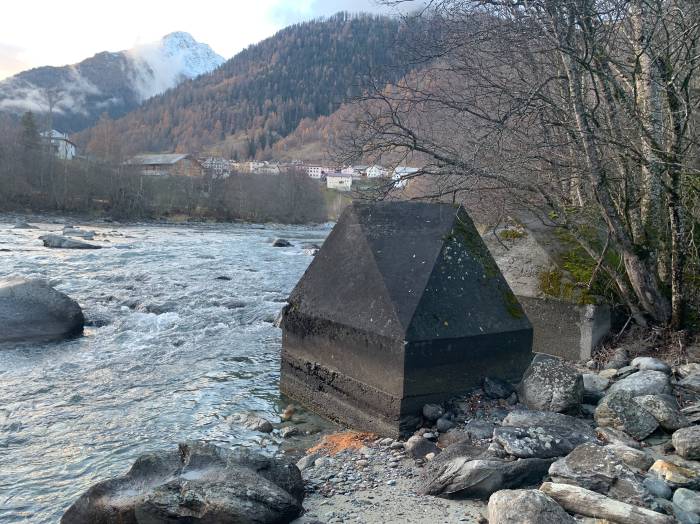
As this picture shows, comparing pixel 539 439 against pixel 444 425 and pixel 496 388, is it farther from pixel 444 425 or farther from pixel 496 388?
pixel 496 388

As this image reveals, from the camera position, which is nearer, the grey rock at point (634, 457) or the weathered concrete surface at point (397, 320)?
the grey rock at point (634, 457)

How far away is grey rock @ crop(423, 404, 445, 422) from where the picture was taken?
5.67m

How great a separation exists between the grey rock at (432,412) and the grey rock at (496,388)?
0.65 m

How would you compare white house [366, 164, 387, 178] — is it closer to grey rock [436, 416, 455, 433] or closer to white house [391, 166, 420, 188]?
white house [391, 166, 420, 188]

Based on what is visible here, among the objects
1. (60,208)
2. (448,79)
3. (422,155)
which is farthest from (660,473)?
(60,208)

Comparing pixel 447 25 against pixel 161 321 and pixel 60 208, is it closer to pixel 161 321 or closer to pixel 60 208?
pixel 161 321

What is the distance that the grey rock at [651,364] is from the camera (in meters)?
6.21

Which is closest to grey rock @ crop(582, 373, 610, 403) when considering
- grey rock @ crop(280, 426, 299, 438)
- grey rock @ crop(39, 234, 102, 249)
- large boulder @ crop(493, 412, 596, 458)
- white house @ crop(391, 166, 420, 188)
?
large boulder @ crop(493, 412, 596, 458)

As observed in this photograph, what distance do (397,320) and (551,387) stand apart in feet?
5.54

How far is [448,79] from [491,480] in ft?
22.0

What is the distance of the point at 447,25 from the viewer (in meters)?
7.23

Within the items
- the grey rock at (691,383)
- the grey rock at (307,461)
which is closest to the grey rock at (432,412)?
the grey rock at (307,461)

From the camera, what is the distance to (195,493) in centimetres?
391

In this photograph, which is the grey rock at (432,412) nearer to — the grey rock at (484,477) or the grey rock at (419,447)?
the grey rock at (419,447)
